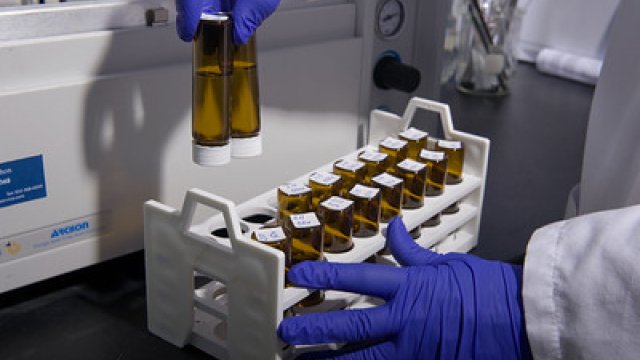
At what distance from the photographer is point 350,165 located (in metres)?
1.25

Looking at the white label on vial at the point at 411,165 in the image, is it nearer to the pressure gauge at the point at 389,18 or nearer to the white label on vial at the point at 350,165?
the white label on vial at the point at 350,165

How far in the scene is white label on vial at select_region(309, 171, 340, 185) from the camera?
117cm

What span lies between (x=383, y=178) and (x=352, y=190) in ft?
0.27

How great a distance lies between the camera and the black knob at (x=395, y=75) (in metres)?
1.46

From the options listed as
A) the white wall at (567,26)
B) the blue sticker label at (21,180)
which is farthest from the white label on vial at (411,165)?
the white wall at (567,26)

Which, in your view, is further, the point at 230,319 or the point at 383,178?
the point at 383,178

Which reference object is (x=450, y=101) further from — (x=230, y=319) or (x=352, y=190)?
(x=230, y=319)

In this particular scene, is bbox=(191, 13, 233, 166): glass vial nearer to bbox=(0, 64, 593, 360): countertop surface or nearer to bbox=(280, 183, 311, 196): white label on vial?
bbox=(280, 183, 311, 196): white label on vial

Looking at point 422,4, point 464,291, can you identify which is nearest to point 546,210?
point 422,4

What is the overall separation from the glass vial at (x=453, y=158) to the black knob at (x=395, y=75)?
0.49ft

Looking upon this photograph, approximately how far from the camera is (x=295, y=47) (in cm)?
131

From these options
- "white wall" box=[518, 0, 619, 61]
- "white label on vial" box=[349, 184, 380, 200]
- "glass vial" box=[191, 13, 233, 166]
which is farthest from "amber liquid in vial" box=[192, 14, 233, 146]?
"white wall" box=[518, 0, 619, 61]

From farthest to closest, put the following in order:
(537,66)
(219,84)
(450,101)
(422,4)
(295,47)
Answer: (537,66)
(450,101)
(422,4)
(295,47)
(219,84)

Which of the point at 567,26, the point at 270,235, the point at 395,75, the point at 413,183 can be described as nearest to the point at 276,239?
the point at 270,235
